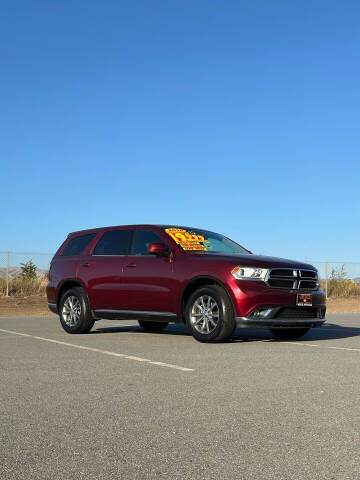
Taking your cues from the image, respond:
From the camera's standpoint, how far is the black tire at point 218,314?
31.4 ft

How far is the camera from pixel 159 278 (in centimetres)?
1055

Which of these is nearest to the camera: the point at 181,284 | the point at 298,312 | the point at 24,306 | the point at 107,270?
the point at 298,312

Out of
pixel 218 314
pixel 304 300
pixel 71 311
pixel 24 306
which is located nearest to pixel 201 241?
pixel 218 314

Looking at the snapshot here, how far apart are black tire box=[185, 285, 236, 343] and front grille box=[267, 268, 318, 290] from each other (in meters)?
0.74

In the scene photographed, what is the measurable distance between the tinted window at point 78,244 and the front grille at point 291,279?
391cm

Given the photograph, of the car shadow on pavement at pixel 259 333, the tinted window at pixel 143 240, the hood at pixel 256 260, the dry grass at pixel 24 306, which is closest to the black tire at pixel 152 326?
the car shadow on pavement at pixel 259 333

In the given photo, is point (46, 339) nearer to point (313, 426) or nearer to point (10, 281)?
point (313, 426)

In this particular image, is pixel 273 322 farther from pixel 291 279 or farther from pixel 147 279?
pixel 147 279

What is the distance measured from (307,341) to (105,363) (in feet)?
13.7

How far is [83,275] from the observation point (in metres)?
11.8

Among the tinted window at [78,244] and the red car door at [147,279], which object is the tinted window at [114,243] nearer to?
the red car door at [147,279]

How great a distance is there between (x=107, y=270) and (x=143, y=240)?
2.84 feet

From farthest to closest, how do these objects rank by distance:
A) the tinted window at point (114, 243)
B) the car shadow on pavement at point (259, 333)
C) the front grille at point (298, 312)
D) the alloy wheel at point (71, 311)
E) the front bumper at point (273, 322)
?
the alloy wheel at point (71, 311) < the tinted window at point (114, 243) < the car shadow on pavement at point (259, 333) < the front grille at point (298, 312) < the front bumper at point (273, 322)

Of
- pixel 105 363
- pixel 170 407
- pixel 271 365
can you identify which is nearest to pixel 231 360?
pixel 271 365
